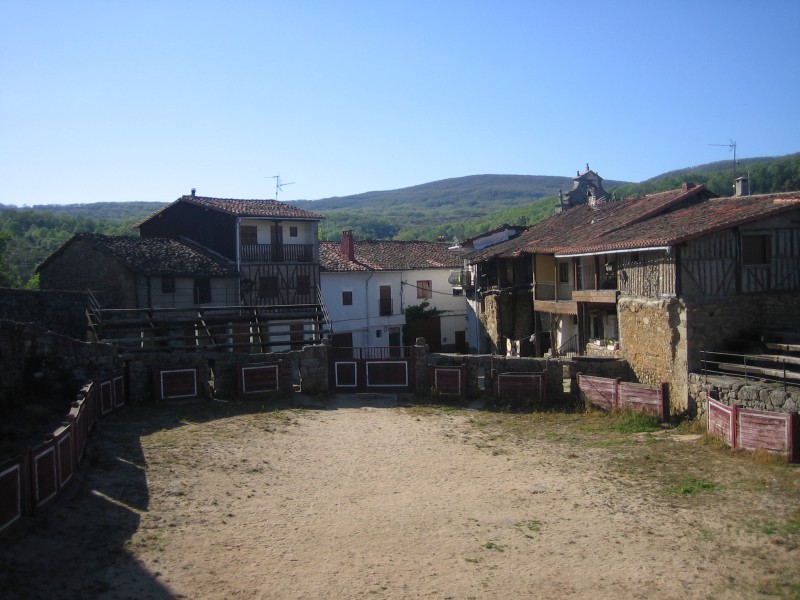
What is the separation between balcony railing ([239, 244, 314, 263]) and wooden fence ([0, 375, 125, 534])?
1938 centimetres

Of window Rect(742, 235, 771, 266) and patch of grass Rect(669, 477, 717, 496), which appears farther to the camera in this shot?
window Rect(742, 235, 771, 266)

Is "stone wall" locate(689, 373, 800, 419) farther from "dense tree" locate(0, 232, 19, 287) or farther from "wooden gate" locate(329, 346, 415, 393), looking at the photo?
"dense tree" locate(0, 232, 19, 287)

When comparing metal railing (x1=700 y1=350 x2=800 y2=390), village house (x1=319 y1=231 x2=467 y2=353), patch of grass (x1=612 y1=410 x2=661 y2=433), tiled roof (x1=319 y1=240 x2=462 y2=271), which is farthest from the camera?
tiled roof (x1=319 y1=240 x2=462 y2=271)

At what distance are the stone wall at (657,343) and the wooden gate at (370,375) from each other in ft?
25.3

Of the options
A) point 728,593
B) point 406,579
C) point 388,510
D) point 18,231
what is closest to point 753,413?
point 728,593

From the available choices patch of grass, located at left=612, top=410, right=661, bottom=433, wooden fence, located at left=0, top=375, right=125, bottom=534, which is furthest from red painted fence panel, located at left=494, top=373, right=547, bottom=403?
Result: wooden fence, located at left=0, top=375, right=125, bottom=534

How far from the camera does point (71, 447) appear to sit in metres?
13.3

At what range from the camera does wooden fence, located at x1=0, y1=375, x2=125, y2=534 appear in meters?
10.5

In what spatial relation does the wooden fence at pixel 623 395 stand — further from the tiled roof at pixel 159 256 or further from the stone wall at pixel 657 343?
the tiled roof at pixel 159 256

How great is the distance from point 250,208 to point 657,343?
71.6 feet

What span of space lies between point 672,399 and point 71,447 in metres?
16.7

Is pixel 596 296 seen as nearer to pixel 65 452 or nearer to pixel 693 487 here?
pixel 693 487

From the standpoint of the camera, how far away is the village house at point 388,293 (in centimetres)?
3872

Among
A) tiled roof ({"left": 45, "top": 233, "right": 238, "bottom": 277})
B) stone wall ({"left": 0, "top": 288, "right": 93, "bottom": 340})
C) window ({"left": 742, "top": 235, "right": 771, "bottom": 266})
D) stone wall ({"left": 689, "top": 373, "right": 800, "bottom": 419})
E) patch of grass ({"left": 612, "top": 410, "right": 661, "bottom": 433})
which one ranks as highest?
tiled roof ({"left": 45, "top": 233, "right": 238, "bottom": 277})
